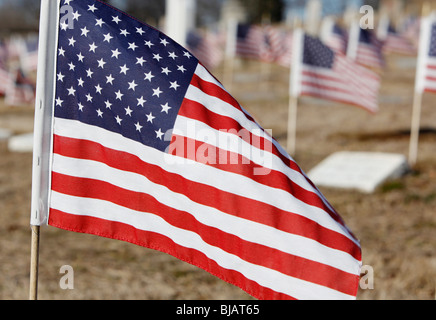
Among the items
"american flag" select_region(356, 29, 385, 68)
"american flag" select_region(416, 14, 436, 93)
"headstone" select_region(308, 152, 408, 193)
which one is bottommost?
"headstone" select_region(308, 152, 408, 193)

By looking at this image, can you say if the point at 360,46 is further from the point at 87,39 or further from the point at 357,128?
the point at 87,39

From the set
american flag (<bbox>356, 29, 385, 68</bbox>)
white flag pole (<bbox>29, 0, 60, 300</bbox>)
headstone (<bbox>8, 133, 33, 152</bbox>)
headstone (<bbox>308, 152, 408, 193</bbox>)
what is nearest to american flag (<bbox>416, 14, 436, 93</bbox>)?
headstone (<bbox>308, 152, 408, 193</bbox>)

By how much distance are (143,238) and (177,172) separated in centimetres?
39

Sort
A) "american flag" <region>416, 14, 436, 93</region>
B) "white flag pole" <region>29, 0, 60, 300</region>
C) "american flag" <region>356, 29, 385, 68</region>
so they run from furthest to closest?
"american flag" <region>356, 29, 385, 68</region>, "american flag" <region>416, 14, 436, 93</region>, "white flag pole" <region>29, 0, 60, 300</region>

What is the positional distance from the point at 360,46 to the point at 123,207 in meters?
14.3

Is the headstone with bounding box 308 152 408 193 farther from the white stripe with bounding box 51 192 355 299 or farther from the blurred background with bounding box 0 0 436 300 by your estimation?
the white stripe with bounding box 51 192 355 299

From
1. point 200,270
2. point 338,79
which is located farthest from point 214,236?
point 338,79

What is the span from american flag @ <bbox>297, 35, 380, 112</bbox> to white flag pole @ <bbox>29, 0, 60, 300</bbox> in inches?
277

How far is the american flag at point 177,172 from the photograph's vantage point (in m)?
3.05

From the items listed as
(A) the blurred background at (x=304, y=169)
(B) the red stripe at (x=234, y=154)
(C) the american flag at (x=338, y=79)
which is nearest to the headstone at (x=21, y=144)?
(A) the blurred background at (x=304, y=169)

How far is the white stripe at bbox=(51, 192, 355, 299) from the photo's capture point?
307cm

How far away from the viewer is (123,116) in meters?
3.12
